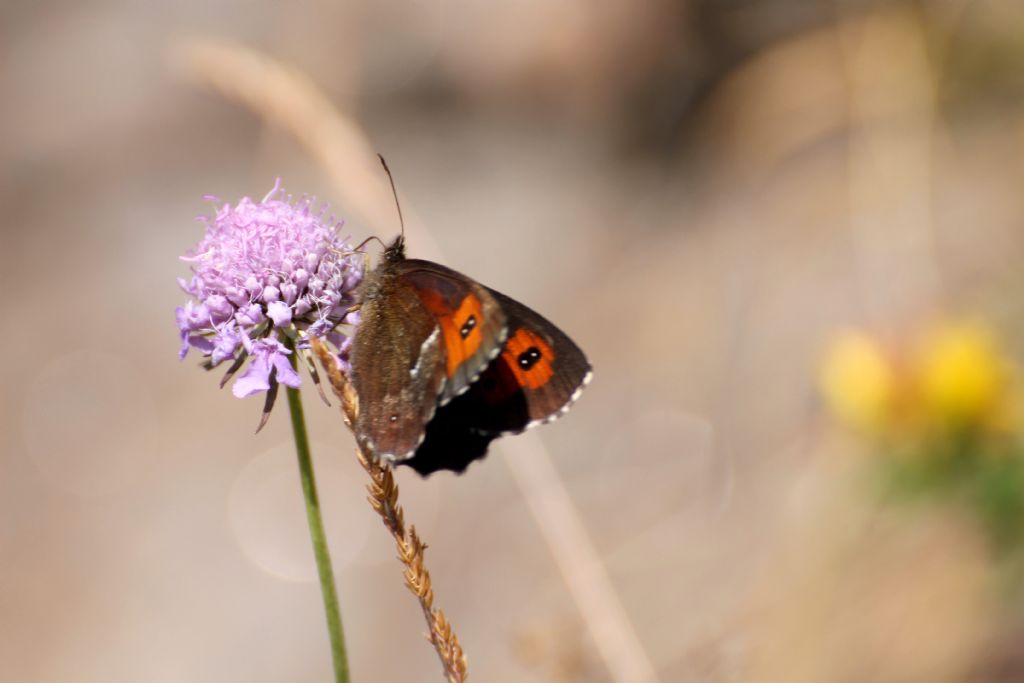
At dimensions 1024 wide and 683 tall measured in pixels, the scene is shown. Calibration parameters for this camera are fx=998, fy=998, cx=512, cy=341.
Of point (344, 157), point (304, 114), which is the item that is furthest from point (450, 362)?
point (304, 114)

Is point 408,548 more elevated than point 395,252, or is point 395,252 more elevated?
point 395,252

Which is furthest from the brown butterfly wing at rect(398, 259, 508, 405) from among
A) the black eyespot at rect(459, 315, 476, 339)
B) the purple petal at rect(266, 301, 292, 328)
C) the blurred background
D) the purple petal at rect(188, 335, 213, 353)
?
the blurred background

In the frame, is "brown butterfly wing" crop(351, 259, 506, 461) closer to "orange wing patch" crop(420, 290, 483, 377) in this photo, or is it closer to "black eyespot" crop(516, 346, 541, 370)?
"orange wing patch" crop(420, 290, 483, 377)

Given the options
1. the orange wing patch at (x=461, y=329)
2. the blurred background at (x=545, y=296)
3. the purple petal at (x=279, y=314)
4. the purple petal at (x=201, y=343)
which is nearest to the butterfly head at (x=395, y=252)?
the orange wing patch at (x=461, y=329)

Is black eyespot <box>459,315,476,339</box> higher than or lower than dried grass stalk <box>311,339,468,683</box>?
higher

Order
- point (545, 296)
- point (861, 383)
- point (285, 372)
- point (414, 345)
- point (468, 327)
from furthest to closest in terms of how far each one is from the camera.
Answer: point (545, 296), point (861, 383), point (414, 345), point (468, 327), point (285, 372)

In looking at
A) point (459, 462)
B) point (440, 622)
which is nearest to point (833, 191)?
point (459, 462)

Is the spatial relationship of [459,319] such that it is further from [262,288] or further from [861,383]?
[861,383]

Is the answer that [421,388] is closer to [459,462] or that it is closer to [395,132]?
[459,462]

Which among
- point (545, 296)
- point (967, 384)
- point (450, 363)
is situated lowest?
point (450, 363)
